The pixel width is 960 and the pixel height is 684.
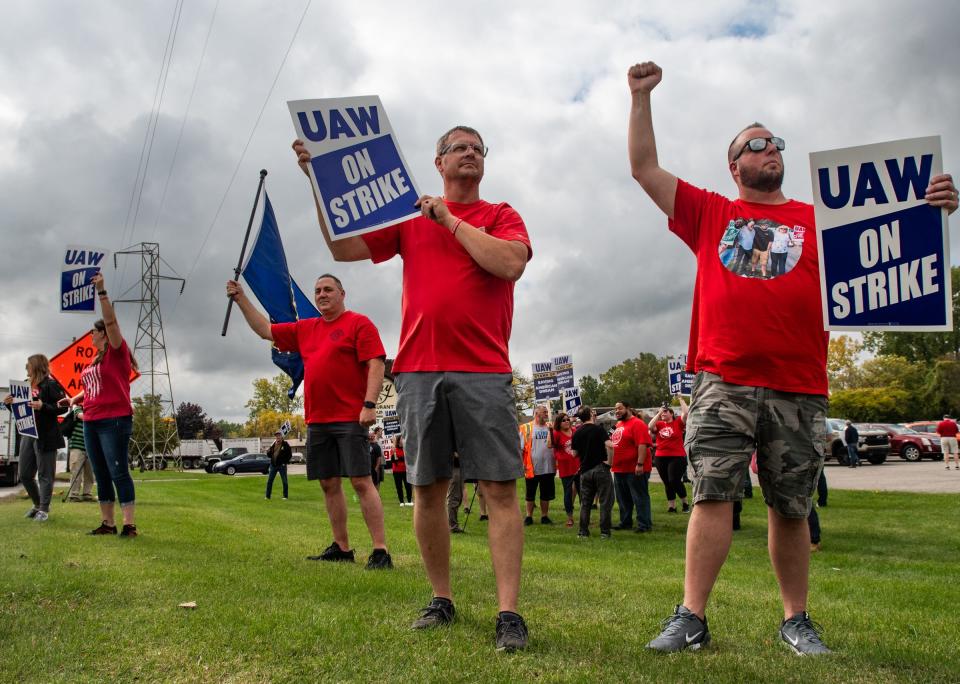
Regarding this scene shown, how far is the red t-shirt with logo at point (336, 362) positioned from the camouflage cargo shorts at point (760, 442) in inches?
126

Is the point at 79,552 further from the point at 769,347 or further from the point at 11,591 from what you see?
the point at 769,347

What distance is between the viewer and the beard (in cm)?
332

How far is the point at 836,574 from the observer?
6.43 meters

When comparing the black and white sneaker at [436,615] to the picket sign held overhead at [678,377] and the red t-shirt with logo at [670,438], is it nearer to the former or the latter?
the red t-shirt with logo at [670,438]

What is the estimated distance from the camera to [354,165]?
12.3 feet

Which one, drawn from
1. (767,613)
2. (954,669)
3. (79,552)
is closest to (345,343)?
(79,552)

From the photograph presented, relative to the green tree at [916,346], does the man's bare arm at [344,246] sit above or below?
below

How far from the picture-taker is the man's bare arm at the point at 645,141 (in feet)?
10.8

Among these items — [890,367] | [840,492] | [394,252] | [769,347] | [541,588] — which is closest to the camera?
[769,347]

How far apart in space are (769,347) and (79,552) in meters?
5.19

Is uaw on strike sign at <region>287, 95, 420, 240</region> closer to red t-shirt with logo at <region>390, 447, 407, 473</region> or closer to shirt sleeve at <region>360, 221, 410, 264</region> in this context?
shirt sleeve at <region>360, 221, 410, 264</region>

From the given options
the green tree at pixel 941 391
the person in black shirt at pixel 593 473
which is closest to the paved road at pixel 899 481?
the person in black shirt at pixel 593 473

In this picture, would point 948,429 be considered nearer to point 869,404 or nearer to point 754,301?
point 754,301

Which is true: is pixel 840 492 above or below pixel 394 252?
below
